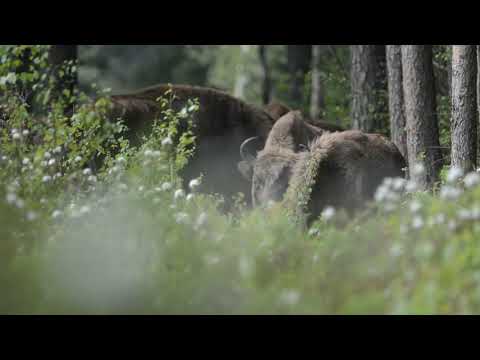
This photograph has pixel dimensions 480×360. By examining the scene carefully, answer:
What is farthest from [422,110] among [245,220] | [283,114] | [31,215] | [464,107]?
[31,215]

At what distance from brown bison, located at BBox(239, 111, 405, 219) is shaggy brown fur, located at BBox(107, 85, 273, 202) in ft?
5.36

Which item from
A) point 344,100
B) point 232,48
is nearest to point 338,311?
point 344,100

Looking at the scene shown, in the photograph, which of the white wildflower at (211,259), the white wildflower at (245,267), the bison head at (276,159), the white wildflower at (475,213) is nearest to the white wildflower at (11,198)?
the white wildflower at (211,259)

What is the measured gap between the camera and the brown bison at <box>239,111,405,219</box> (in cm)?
1016

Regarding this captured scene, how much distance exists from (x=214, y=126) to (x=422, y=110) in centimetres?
352

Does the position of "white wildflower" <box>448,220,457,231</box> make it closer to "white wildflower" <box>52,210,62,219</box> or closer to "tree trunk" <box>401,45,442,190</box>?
"white wildflower" <box>52,210,62,219</box>

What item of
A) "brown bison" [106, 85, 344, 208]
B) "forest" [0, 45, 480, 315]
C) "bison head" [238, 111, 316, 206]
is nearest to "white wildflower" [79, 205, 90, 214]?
"forest" [0, 45, 480, 315]

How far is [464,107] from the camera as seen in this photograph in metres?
10.0

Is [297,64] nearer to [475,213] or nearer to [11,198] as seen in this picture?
[11,198]

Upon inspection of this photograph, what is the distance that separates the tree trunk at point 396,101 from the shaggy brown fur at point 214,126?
2.17 m
